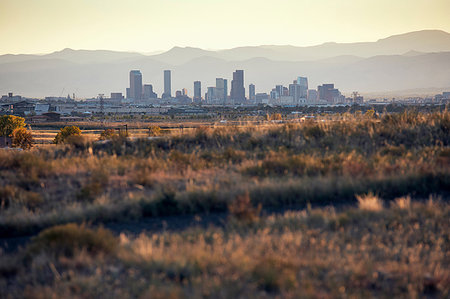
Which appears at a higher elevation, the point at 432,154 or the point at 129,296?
the point at 432,154

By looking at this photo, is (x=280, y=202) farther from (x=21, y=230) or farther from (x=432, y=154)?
(x=432, y=154)

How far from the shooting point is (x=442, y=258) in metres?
6.85

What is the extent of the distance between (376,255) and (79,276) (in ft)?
14.4

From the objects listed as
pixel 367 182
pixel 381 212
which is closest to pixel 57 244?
pixel 381 212

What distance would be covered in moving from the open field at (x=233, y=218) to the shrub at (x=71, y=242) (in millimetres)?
20

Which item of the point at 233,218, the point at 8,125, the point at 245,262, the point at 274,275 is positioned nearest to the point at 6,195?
the point at 233,218

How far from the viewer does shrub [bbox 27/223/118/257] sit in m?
6.96

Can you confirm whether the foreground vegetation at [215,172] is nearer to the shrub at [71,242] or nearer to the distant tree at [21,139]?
the shrub at [71,242]

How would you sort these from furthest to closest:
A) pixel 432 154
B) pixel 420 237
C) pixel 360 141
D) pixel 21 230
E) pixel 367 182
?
pixel 360 141 < pixel 432 154 < pixel 367 182 < pixel 21 230 < pixel 420 237

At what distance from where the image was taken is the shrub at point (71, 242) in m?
6.96

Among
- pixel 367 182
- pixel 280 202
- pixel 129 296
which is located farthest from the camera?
pixel 367 182

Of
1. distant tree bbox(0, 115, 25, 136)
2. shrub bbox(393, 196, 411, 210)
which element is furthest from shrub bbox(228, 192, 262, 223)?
distant tree bbox(0, 115, 25, 136)

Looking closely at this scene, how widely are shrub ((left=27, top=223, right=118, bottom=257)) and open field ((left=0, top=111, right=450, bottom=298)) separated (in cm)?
2

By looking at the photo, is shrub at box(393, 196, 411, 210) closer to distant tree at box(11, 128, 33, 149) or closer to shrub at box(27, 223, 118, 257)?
shrub at box(27, 223, 118, 257)
